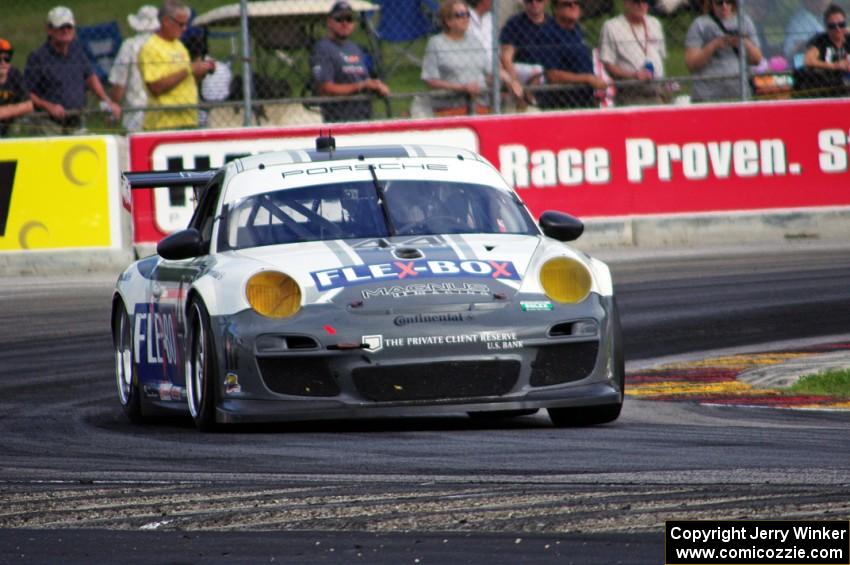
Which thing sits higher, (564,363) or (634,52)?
(564,363)

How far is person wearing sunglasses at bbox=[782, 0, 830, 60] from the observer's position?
56.7 ft

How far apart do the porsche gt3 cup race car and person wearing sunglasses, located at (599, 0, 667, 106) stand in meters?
9.14

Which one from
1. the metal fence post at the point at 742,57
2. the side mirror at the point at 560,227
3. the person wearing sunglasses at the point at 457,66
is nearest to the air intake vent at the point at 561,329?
the side mirror at the point at 560,227

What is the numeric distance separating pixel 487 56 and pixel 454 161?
339 inches

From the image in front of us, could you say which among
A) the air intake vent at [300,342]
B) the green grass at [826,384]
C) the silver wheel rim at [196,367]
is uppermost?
the air intake vent at [300,342]

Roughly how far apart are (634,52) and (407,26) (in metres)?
2.23

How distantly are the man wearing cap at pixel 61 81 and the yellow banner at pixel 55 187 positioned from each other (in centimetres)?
51

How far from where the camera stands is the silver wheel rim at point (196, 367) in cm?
782

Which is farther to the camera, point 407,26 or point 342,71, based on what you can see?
point 407,26

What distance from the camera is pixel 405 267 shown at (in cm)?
769

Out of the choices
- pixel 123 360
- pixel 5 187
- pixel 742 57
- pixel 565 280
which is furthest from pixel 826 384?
pixel 5 187

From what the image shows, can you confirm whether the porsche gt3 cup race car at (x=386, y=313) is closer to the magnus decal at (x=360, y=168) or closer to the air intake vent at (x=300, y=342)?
the air intake vent at (x=300, y=342)

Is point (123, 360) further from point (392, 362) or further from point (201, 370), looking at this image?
point (392, 362)

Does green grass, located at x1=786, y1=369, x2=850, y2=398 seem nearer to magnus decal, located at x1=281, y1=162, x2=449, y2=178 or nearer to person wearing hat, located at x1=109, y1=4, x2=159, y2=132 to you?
magnus decal, located at x1=281, y1=162, x2=449, y2=178
